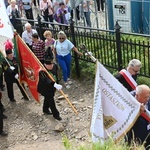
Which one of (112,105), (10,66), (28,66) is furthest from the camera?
(10,66)

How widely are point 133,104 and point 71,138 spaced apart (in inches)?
87.9

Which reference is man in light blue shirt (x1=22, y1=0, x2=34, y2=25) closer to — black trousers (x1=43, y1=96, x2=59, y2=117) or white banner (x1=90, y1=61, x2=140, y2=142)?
black trousers (x1=43, y1=96, x2=59, y2=117)

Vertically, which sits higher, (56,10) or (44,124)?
(56,10)

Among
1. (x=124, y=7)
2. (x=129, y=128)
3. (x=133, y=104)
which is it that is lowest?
(x=129, y=128)

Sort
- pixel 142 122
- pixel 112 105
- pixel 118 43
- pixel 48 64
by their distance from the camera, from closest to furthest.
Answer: pixel 142 122 → pixel 112 105 → pixel 48 64 → pixel 118 43

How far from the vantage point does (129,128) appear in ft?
17.5

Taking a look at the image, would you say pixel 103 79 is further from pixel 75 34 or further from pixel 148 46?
pixel 75 34

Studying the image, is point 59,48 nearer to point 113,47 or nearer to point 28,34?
point 113,47

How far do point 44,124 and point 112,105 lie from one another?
103 inches

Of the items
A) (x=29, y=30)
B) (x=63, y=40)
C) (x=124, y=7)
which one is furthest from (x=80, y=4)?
(x=63, y=40)

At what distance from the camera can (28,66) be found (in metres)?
7.89

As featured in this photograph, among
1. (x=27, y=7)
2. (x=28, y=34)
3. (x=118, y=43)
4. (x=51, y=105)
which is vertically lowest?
(x=51, y=105)

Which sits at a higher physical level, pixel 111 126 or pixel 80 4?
pixel 80 4

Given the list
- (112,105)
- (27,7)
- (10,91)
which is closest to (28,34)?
(10,91)
